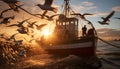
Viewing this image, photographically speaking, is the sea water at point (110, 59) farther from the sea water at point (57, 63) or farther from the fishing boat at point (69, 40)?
the fishing boat at point (69, 40)

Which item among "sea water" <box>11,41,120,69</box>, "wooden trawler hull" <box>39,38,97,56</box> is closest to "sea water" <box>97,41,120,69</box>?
"sea water" <box>11,41,120,69</box>

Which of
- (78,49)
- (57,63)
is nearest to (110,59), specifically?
(78,49)

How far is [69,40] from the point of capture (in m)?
21.1

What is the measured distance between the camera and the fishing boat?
19.9 m

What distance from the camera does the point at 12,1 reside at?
5668mm

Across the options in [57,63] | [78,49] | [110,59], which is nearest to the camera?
[57,63]

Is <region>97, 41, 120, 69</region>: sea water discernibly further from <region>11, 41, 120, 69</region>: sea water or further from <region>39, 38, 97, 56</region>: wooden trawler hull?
<region>39, 38, 97, 56</region>: wooden trawler hull

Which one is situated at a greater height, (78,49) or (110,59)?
(78,49)

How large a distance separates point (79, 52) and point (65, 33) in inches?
128

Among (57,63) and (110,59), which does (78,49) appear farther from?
(110,59)

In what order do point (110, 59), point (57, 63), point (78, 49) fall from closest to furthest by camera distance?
point (57, 63)
point (78, 49)
point (110, 59)

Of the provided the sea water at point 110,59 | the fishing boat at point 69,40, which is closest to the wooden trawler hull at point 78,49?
the fishing boat at point 69,40

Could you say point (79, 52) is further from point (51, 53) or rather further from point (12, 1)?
point (12, 1)

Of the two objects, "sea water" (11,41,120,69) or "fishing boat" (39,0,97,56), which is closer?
"sea water" (11,41,120,69)
